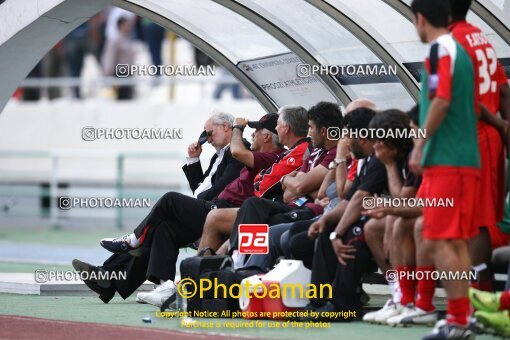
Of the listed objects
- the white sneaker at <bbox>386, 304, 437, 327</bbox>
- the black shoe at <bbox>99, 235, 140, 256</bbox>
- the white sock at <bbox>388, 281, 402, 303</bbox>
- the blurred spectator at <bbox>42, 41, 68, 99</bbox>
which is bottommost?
the white sneaker at <bbox>386, 304, 437, 327</bbox>

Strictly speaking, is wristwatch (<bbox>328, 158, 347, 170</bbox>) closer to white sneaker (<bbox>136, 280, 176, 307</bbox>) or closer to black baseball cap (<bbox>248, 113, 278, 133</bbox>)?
black baseball cap (<bbox>248, 113, 278, 133</bbox>)

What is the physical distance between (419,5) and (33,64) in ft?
17.0

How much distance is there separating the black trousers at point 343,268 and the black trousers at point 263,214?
917mm

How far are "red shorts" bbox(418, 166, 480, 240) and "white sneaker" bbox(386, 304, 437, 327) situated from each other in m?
1.18

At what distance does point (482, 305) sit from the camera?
8.08 meters

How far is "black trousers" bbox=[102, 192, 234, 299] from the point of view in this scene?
35.2 feet

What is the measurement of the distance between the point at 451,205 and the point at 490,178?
1029 mm

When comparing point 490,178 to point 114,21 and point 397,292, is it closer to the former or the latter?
point 397,292

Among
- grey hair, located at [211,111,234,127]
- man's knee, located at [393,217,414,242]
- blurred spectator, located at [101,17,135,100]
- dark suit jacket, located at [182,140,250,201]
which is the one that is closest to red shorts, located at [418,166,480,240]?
man's knee, located at [393,217,414,242]

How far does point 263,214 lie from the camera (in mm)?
10266

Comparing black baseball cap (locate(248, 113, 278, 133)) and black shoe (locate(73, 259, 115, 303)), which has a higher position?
black baseball cap (locate(248, 113, 278, 133))

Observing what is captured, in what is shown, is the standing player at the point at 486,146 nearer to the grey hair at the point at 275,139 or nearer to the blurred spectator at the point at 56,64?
the grey hair at the point at 275,139

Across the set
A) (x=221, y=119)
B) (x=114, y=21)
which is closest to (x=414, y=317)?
(x=221, y=119)

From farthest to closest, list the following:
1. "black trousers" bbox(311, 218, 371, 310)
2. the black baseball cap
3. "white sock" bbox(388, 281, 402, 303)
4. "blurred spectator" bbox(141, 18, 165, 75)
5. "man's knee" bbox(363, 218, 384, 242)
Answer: "blurred spectator" bbox(141, 18, 165, 75) → the black baseball cap → "black trousers" bbox(311, 218, 371, 310) → "man's knee" bbox(363, 218, 384, 242) → "white sock" bbox(388, 281, 402, 303)
